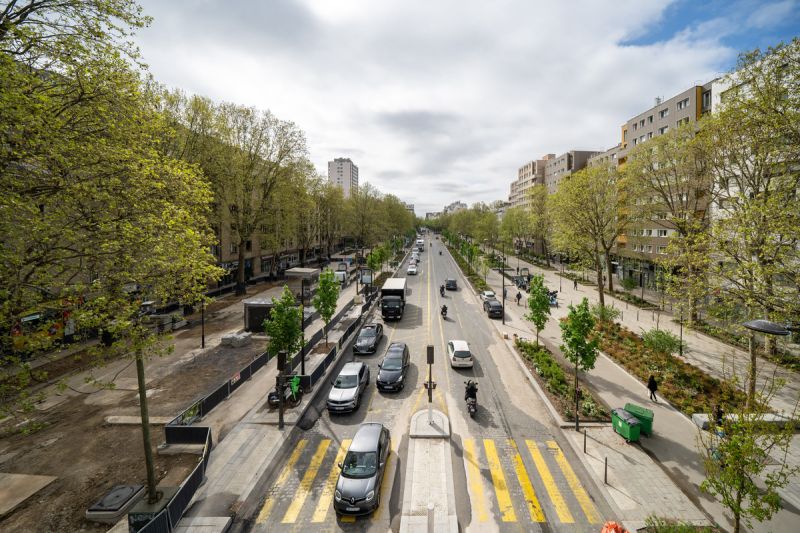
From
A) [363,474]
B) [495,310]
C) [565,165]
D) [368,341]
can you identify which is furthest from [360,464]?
[565,165]

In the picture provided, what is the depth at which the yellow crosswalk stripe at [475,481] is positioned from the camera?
10.6 metres

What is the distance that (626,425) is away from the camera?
1395 centimetres

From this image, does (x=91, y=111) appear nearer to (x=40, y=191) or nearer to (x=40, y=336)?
(x=40, y=191)

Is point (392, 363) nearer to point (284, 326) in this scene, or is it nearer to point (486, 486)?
point (284, 326)

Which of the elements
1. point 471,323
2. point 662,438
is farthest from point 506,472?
point 471,323

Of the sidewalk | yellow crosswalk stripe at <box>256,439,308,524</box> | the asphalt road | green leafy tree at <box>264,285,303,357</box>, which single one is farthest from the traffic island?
green leafy tree at <box>264,285,303,357</box>

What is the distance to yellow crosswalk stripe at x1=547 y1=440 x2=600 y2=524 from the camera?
34.1 ft

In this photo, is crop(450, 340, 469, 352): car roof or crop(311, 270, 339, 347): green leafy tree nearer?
crop(450, 340, 469, 352): car roof

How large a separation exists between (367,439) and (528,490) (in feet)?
18.6

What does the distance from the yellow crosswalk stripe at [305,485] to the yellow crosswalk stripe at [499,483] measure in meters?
6.26

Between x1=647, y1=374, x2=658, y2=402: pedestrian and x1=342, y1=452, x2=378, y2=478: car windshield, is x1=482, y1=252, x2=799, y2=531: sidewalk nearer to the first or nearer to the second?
x1=647, y1=374, x2=658, y2=402: pedestrian

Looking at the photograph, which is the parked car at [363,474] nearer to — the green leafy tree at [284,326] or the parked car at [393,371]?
the parked car at [393,371]

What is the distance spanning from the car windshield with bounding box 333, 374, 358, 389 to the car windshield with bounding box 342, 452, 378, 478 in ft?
18.0

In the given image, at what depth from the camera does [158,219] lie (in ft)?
31.6
